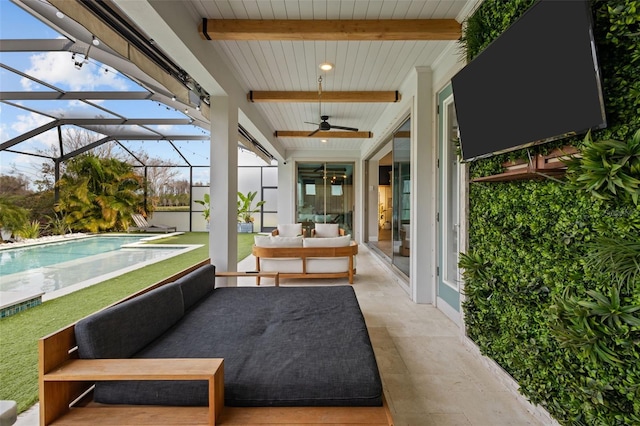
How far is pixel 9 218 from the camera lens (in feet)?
25.6

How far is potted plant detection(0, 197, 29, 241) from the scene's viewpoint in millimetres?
7613

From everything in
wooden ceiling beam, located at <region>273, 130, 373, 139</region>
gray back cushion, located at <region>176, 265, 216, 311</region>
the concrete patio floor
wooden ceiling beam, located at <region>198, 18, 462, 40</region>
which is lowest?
the concrete patio floor

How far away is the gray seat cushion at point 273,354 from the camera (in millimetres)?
1377

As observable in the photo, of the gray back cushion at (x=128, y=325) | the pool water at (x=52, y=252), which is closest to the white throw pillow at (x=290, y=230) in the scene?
the pool water at (x=52, y=252)

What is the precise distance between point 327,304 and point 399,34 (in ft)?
9.07

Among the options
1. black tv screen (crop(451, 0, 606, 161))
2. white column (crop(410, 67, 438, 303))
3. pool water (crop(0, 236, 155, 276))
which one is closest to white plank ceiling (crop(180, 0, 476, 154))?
white column (crop(410, 67, 438, 303))

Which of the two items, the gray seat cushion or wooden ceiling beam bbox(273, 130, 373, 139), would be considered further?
wooden ceiling beam bbox(273, 130, 373, 139)

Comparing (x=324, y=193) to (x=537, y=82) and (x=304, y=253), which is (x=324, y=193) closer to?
(x=304, y=253)

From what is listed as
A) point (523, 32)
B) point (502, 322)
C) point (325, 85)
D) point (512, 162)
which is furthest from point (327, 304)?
point (325, 85)

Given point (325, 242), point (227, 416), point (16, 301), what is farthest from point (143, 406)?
point (325, 242)

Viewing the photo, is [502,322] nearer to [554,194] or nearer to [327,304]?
[554,194]

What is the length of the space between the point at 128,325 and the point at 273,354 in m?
0.85

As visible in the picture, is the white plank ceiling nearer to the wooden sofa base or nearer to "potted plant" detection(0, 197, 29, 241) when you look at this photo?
the wooden sofa base

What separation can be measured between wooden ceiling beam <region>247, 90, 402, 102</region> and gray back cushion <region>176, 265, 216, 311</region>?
3108 millimetres
